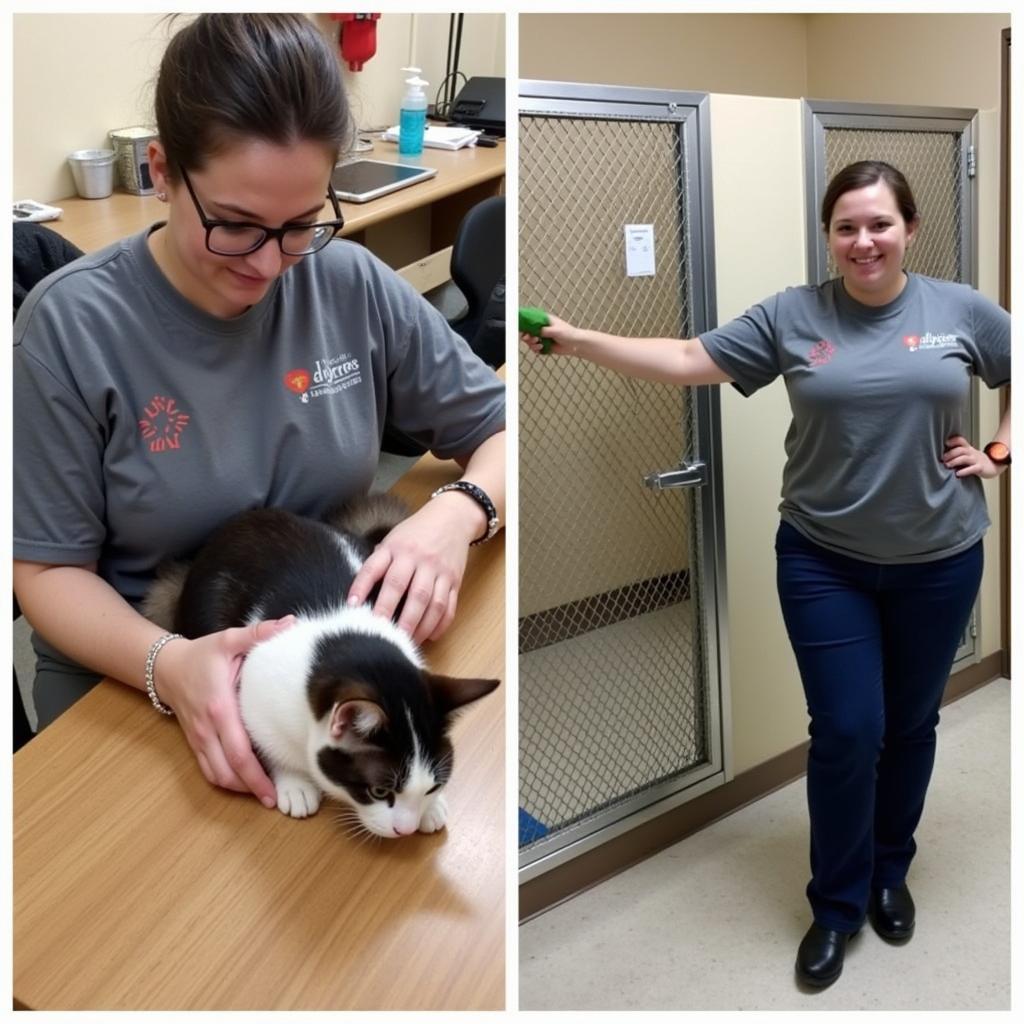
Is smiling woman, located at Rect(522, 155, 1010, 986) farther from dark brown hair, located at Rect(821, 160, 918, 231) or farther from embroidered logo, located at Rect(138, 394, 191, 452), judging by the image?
embroidered logo, located at Rect(138, 394, 191, 452)

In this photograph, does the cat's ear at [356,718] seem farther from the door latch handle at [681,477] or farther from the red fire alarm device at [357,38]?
the red fire alarm device at [357,38]

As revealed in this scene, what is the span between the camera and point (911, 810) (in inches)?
81.1

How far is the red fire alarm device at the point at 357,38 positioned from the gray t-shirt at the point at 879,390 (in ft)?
5.88

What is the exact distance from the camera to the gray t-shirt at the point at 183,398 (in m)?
0.99

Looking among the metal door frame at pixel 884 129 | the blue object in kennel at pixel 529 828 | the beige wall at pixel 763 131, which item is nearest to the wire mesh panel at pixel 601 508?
the blue object in kennel at pixel 529 828

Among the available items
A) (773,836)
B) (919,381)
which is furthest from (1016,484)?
(773,836)

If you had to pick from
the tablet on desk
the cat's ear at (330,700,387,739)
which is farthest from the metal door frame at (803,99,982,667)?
the cat's ear at (330,700,387,739)

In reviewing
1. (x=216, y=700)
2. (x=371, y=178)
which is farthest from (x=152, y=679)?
(x=371, y=178)

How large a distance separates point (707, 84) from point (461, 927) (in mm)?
2809

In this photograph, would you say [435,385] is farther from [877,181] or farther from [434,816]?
[877,181]

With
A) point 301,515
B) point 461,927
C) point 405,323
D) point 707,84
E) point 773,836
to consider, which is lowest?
point 773,836

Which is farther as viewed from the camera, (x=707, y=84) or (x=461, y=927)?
(x=707, y=84)

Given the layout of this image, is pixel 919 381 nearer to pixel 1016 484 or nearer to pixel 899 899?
pixel 1016 484

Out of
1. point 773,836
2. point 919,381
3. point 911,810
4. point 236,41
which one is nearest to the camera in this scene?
point 236,41
